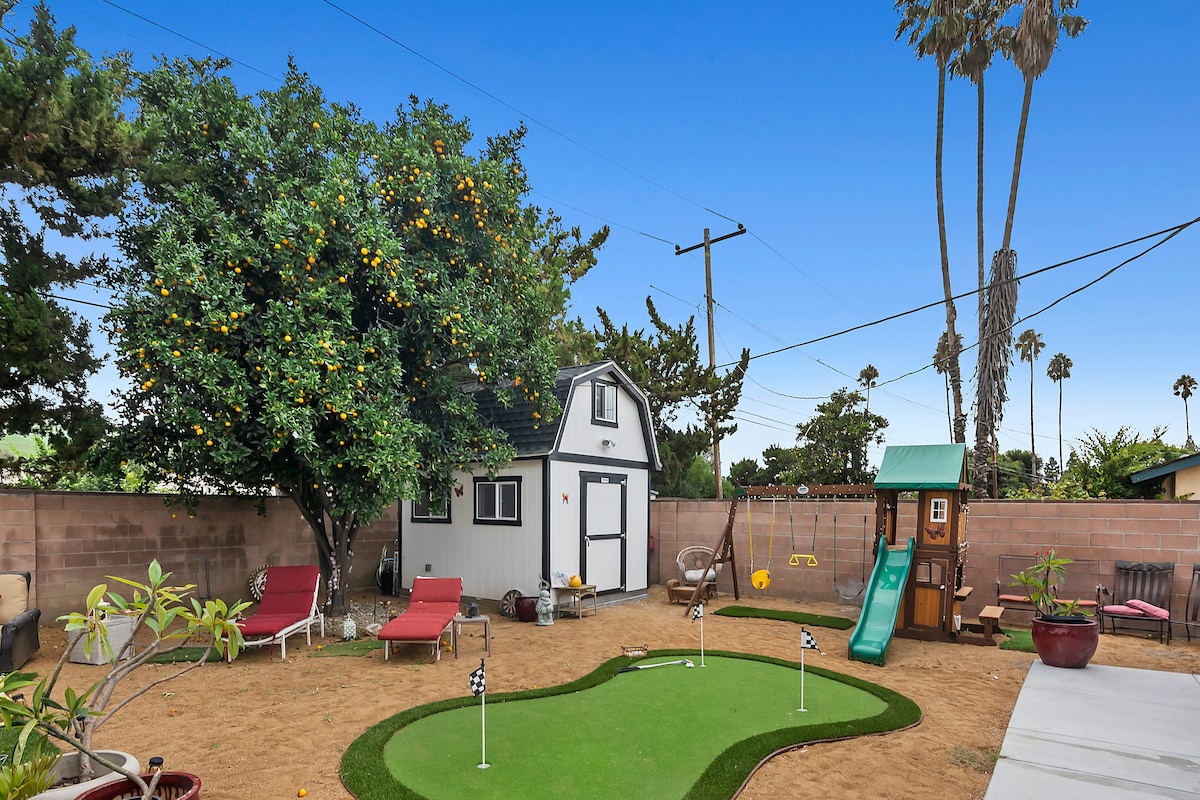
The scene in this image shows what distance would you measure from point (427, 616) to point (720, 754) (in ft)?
15.2

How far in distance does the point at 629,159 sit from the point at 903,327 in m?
7.45

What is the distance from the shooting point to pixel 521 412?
1209cm

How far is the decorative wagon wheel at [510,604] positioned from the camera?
1102 centimetres

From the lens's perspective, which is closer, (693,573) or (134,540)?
(134,540)

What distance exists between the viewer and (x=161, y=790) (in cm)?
343

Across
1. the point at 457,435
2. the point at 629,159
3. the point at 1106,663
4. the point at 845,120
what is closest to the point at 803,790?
the point at 1106,663

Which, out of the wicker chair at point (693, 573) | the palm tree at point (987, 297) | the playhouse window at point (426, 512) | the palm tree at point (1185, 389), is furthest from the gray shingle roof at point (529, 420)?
the palm tree at point (1185, 389)

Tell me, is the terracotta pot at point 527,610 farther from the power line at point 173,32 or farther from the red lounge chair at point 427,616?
the power line at point 173,32

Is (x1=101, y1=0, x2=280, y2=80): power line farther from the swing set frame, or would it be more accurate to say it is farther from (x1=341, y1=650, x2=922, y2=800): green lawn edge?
the swing set frame

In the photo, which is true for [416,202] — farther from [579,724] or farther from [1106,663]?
[1106,663]

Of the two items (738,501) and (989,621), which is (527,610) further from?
(989,621)

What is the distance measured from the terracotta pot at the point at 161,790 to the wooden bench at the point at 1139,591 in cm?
1056

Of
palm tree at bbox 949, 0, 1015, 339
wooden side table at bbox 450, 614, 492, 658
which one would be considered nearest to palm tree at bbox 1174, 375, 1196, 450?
palm tree at bbox 949, 0, 1015, 339

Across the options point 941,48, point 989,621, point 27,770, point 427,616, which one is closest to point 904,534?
point 989,621
